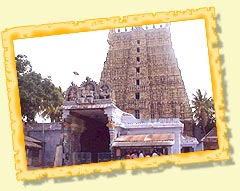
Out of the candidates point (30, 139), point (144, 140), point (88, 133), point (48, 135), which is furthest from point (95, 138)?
point (30, 139)

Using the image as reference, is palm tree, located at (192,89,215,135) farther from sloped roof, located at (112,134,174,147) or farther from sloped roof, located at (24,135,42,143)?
sloped roof, located at (24,135,42,143)

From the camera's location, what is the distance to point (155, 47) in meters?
9.56

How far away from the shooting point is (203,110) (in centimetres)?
673

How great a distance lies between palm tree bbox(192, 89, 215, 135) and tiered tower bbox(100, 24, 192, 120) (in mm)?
217

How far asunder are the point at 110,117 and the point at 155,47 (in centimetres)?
253

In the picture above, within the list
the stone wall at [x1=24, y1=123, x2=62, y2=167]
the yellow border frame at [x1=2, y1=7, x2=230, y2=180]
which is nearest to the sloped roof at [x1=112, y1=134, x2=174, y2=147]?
the yellow border frame at [x1=2, y1=7, x2=230, y2=180]

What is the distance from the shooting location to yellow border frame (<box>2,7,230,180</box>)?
229 inches

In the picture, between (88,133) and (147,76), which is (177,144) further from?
(88,133)

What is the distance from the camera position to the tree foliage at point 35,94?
20.6 feet

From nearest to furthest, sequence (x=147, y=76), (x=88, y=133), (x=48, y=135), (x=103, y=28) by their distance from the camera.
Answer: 1. (x=103, y=28)
2. (x=48, y=135)
3. (x=88, y=133)
4. (x=147, y=76)

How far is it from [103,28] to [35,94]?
166 centimetres

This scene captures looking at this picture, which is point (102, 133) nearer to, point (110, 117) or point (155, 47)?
point (110, 117)

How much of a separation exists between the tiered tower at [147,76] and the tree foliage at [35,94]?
100 centimetres

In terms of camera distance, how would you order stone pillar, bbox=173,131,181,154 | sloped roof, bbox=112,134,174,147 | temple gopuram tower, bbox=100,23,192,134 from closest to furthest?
stone pillar, bbox=173,131,181,154, sloped roof, bbox=112,134,174,147, temple gopuram tower, bbox=100,23,192,134
